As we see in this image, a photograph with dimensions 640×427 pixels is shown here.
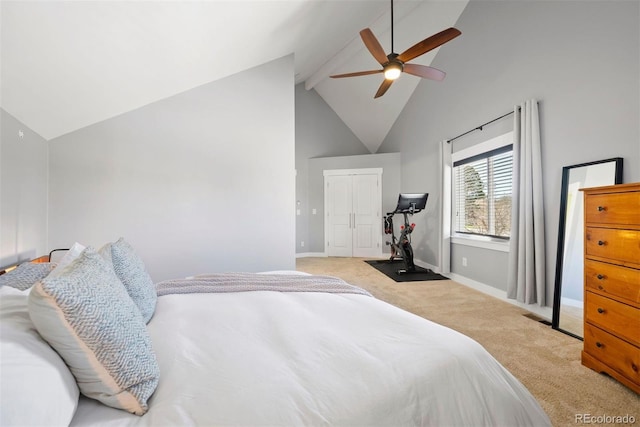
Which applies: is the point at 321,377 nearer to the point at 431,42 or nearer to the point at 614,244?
the point at 614,244

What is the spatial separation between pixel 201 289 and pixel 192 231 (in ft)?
6.69

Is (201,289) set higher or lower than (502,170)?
lower

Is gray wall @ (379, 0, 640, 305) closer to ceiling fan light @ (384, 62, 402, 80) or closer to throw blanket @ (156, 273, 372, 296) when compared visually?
ceiling fan light @ (384, 62, 402, 80)

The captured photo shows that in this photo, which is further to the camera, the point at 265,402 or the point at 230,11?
the point at 230,11

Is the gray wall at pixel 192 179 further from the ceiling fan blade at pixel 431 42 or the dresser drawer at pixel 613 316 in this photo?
the dresser drawer at pixel 613 316

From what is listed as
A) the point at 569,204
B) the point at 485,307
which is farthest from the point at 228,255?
the point at 569,204

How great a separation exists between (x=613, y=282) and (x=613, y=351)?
0.41 m

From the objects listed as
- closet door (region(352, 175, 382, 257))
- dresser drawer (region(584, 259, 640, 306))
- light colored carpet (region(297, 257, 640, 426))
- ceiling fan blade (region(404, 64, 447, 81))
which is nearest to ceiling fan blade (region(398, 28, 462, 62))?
ceiling fan blade (region(404, 64, 447, 81))

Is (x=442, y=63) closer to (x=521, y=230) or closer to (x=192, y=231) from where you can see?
(x=521, y=230)

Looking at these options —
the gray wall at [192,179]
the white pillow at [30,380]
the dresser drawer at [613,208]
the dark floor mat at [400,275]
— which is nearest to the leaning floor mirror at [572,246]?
the dresser drawer at [613,208]

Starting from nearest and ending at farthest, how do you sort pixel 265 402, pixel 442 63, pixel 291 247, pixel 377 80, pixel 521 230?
pixel 265 402
pixel 521 230
pixel 291 247
pixel 442 63
pixel 377 80

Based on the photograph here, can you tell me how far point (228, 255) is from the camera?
3684mm

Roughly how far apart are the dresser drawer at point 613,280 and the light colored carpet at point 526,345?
1.75ft

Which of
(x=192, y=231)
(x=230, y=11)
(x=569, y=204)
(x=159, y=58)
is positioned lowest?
(x=192, y=231)
